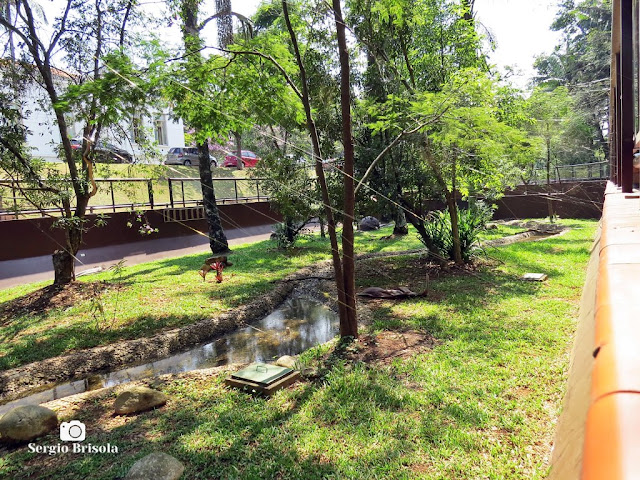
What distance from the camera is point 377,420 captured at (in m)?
3.12

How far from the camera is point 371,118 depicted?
334 inches

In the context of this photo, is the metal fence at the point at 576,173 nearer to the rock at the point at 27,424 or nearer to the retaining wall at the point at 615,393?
the rock at the point at 27,424

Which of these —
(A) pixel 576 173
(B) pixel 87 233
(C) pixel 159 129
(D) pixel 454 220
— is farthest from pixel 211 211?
(A) pixel 576 173

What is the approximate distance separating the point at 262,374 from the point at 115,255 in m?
9.64

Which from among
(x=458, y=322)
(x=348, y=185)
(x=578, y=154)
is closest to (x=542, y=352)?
(x=458, y=322)

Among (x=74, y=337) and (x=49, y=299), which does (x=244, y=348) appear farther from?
(x=49, y=299)

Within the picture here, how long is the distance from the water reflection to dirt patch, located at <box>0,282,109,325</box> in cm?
232

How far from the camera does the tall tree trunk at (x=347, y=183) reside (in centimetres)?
436

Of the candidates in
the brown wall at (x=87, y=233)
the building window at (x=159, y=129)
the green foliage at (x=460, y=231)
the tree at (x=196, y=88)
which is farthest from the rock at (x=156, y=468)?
the green foliage at (x=460, y=231)

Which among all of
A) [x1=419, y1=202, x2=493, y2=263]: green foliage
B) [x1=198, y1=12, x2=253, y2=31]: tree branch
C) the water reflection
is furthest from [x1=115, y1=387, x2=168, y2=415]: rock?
[x1=198, y1=12, x2=253, y2=31]: tree branch

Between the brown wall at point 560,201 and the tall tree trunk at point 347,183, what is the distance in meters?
14.7

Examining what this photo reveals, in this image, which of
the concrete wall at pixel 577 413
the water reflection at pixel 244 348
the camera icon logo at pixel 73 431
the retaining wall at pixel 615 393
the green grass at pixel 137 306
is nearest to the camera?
the retaining wall at pixel 615 393

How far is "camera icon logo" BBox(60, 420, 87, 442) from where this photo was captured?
10.7 ft

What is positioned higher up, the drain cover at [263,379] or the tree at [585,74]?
the tree at [585,74]
